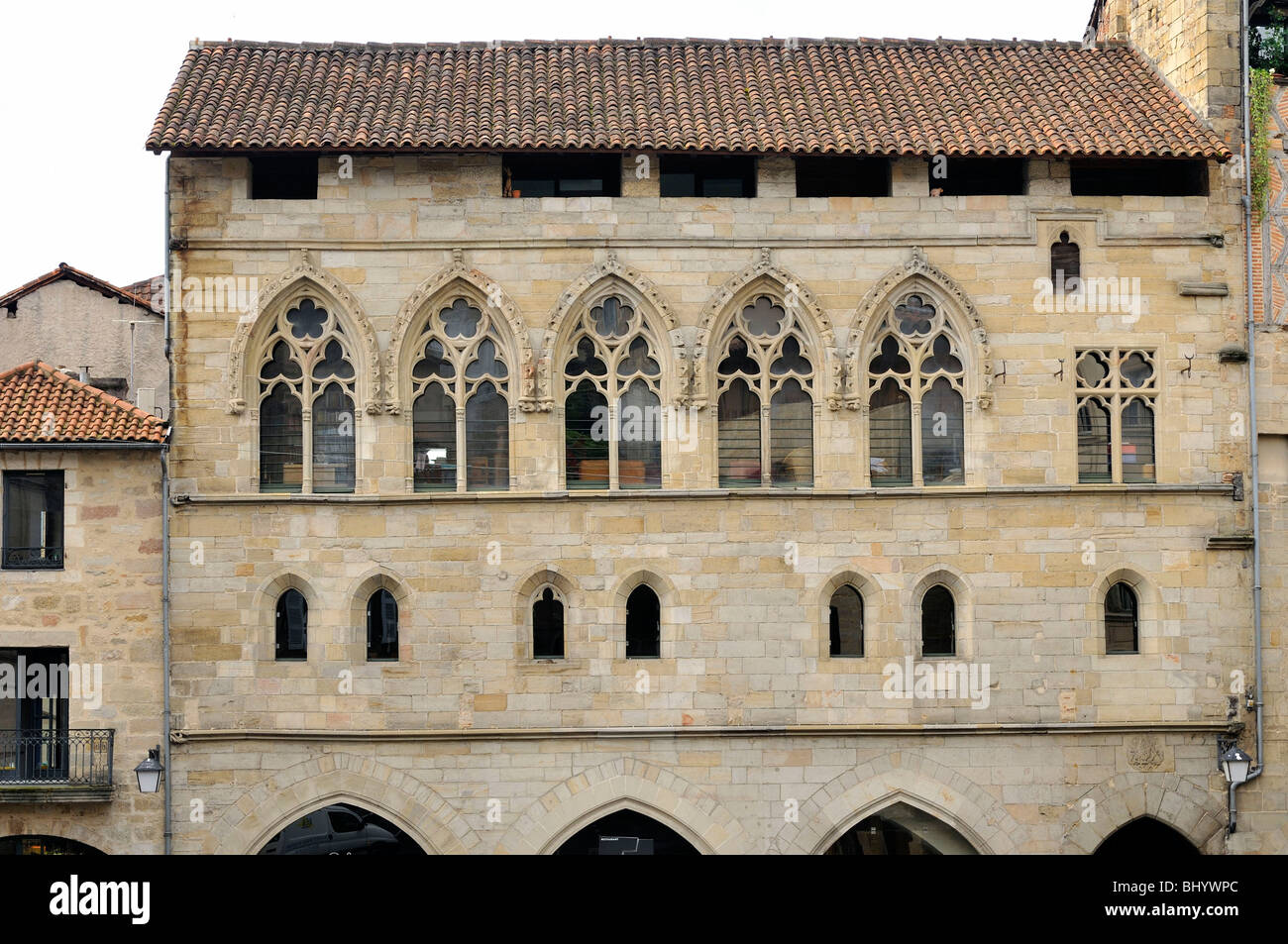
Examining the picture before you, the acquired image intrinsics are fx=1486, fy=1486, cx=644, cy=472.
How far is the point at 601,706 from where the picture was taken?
19.3 meters

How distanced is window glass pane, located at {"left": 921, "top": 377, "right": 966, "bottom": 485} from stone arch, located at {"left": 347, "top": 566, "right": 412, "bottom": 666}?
7.05 m

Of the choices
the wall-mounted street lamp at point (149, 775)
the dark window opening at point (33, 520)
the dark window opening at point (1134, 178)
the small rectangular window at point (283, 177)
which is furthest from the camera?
the dark window opening at point (1134, 178)

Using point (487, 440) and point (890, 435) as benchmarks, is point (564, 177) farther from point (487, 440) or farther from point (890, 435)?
point (890, 435)

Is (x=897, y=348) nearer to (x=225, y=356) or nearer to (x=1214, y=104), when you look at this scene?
(x=1214, y=104)

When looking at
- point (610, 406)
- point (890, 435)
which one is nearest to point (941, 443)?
point (890, 435)

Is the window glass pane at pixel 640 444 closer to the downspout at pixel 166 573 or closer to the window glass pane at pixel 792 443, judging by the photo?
the window glass pane at pixel 792 443

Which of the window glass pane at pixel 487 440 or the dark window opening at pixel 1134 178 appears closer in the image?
the window glass pane at pixel 487 440

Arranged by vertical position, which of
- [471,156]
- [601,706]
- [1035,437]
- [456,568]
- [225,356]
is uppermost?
[471,156]

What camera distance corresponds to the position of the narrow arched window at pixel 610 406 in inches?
774

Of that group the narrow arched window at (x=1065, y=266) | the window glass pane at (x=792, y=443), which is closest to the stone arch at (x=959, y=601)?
the window glass pane at (x=792, y=443)

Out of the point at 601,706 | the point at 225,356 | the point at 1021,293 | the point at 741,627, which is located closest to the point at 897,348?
the point at 1021,293

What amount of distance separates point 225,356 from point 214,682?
4.25 m

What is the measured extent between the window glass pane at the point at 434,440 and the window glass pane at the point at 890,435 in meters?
5.57

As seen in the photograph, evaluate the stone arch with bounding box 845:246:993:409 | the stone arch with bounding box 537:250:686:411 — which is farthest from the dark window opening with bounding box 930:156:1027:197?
the stone arch with bounding box 537:250:686:411
